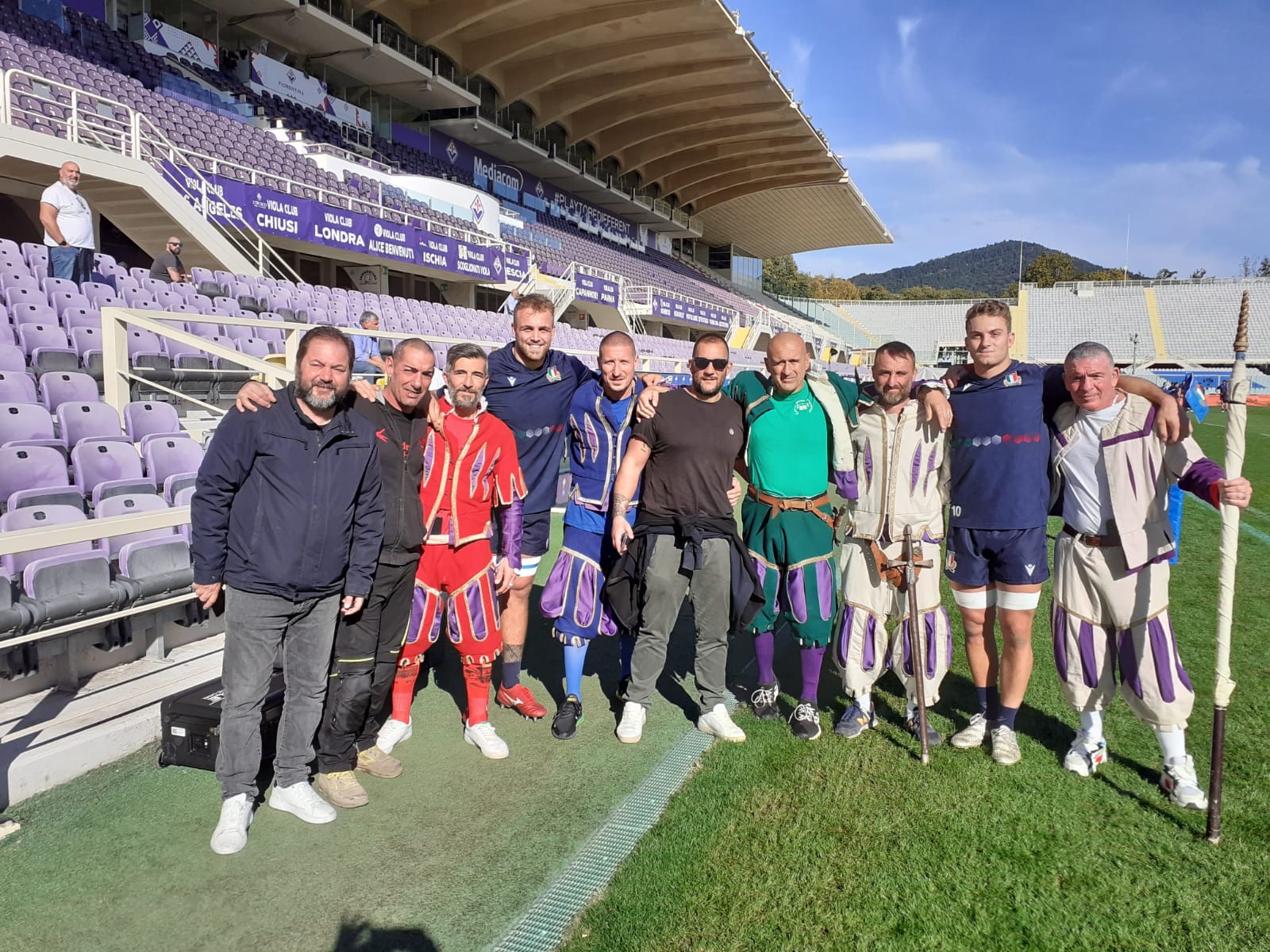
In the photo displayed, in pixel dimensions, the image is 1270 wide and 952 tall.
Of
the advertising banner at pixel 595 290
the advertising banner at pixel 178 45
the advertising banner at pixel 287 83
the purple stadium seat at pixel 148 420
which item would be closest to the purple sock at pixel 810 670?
the purple stadium seat at pixel 148 420

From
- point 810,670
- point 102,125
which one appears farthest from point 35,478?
point 102,125

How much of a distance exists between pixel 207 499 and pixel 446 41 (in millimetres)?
27284

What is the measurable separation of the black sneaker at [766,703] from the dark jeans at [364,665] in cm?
175

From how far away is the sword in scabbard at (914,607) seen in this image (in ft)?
11.4

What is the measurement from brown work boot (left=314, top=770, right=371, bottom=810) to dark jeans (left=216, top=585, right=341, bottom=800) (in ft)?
0.37

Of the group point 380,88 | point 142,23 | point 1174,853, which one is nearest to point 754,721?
point 1174,853

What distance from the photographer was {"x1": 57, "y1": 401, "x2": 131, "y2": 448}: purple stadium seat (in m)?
5.19

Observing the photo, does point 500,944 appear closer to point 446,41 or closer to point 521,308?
Answer: point 521,308

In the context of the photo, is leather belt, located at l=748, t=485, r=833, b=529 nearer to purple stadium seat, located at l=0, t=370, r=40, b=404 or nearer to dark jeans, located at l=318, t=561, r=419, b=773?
dark jeans, located at l=318, t=561, r=419, b=773

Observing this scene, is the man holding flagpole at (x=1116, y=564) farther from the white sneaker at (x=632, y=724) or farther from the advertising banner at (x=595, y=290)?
the advertising banner at (x=595, y=290)

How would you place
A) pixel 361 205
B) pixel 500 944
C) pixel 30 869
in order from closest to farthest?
pixel 500 944 < pixel 30 869 < pixel 361 205

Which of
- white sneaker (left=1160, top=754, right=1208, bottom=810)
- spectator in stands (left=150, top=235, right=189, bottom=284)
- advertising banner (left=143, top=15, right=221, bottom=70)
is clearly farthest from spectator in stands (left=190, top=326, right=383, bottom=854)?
advertising banner (left=143, top=15, right=221, bottom=70)

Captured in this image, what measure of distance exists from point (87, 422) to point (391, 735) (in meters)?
3.54

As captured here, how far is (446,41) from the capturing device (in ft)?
83.9
